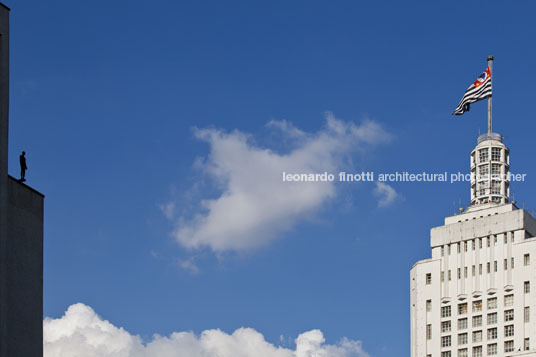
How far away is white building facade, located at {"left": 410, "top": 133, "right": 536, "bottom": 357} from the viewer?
144375 millimetres

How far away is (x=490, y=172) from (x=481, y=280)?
15.3 metres

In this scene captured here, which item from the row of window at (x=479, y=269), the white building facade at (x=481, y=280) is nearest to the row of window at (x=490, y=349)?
the white building facade at (x=481, y=280)

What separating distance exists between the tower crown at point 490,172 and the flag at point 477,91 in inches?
270

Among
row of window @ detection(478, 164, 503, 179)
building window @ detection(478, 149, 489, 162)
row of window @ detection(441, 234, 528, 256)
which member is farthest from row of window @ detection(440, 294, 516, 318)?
building window @ detection(478, 149, 489, 162)

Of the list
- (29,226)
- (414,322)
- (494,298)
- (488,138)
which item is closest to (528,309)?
(494,298)

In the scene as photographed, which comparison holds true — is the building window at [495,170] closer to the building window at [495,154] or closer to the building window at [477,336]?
the building window at [495,154]

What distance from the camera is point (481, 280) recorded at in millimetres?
147875

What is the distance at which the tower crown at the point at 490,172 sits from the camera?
154000 millimetres

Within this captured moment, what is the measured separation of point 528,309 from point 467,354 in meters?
9.28

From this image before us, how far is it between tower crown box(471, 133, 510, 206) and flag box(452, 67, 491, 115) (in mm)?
6848

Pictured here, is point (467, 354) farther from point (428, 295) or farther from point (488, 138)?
point (488, 138)

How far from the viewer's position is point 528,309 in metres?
144

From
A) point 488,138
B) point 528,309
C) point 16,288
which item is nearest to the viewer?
point 16,288

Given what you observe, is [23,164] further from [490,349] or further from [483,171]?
[483,171]
